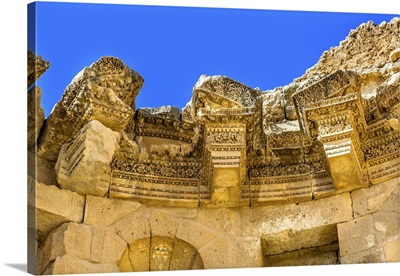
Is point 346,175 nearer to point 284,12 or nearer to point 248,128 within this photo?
point 248,128

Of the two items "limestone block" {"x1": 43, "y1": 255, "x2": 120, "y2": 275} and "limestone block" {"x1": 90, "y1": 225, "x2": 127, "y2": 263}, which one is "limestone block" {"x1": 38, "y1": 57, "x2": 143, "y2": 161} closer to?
"limestone block" {"x1": 90, "y1": 225, "x2": 127, "y2": 263}

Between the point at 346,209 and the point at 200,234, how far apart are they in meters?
1.52

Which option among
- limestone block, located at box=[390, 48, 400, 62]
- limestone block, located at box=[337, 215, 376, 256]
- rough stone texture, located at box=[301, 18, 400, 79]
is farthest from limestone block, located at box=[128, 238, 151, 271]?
limestone block, located at box=[390, 48, 400, 62]

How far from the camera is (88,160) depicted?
7.33m

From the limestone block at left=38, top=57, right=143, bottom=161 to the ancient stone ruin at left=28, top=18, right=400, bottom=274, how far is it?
0.01 m

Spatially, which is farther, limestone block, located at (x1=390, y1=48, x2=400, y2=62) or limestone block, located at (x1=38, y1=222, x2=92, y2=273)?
limestone block, located at (x1=390, y1=48, x2=400, y2=62)

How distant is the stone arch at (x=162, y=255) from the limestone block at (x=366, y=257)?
146 cm

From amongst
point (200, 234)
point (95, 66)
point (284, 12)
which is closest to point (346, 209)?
point (200, 234)

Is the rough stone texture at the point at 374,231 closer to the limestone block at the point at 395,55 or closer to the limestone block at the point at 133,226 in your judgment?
the limestone block at the point at 395,55

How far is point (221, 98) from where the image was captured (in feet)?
25.0

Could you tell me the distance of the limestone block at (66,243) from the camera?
23.4ft

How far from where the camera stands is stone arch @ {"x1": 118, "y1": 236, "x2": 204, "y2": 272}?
754 centimetres

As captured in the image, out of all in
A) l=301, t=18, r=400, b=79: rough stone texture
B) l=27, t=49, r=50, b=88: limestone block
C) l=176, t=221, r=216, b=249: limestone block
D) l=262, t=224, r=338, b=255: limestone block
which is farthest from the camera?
l=301, t=18, r=400, b=79: rough stone texture

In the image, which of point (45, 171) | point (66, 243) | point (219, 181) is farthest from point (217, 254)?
point (45, 171)
